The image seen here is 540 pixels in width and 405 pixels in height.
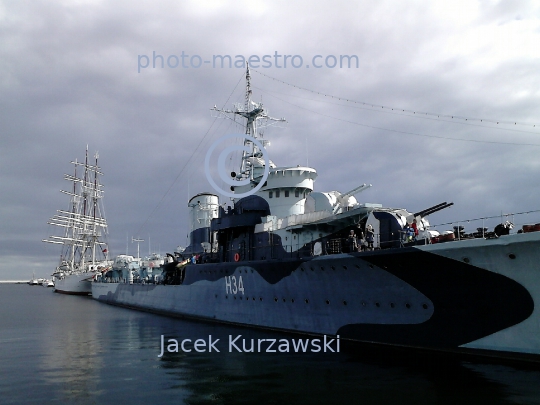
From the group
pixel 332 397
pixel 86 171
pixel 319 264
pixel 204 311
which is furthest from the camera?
pixel 86 171

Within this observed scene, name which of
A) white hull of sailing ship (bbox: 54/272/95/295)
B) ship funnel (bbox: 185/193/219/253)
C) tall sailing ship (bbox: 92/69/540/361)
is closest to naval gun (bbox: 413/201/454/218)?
tall sailing ship (bbox: 92/69/540/361)

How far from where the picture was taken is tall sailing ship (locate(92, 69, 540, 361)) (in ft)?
39.2

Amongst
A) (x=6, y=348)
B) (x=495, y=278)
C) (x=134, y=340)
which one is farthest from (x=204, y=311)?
(x=495, y=278)

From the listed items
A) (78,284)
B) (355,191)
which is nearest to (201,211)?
(355,191)

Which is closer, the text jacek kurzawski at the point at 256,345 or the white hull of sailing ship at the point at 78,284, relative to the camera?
the text jacek kurzawski at the point at 256,345

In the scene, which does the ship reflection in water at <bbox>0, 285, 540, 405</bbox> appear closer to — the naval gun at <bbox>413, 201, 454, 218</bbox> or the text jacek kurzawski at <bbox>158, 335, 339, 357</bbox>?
the text jacek kurzawski at <bbox>158, 335, 339, 357</bbox>

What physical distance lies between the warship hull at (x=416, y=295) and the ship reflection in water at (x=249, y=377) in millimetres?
688

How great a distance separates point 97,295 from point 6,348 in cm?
3459

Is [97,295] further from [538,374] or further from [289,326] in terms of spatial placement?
[538,374]

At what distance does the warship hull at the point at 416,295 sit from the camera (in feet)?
38.4

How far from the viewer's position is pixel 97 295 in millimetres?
49500

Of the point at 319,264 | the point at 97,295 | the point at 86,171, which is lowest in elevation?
the point at 97,295

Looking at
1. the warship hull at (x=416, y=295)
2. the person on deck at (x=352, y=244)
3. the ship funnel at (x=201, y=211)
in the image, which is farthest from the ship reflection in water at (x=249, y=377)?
the ship funnel at (x=201, y=211)

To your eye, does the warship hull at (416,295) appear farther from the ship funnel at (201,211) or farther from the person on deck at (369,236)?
the ship funnel at (201,211)
